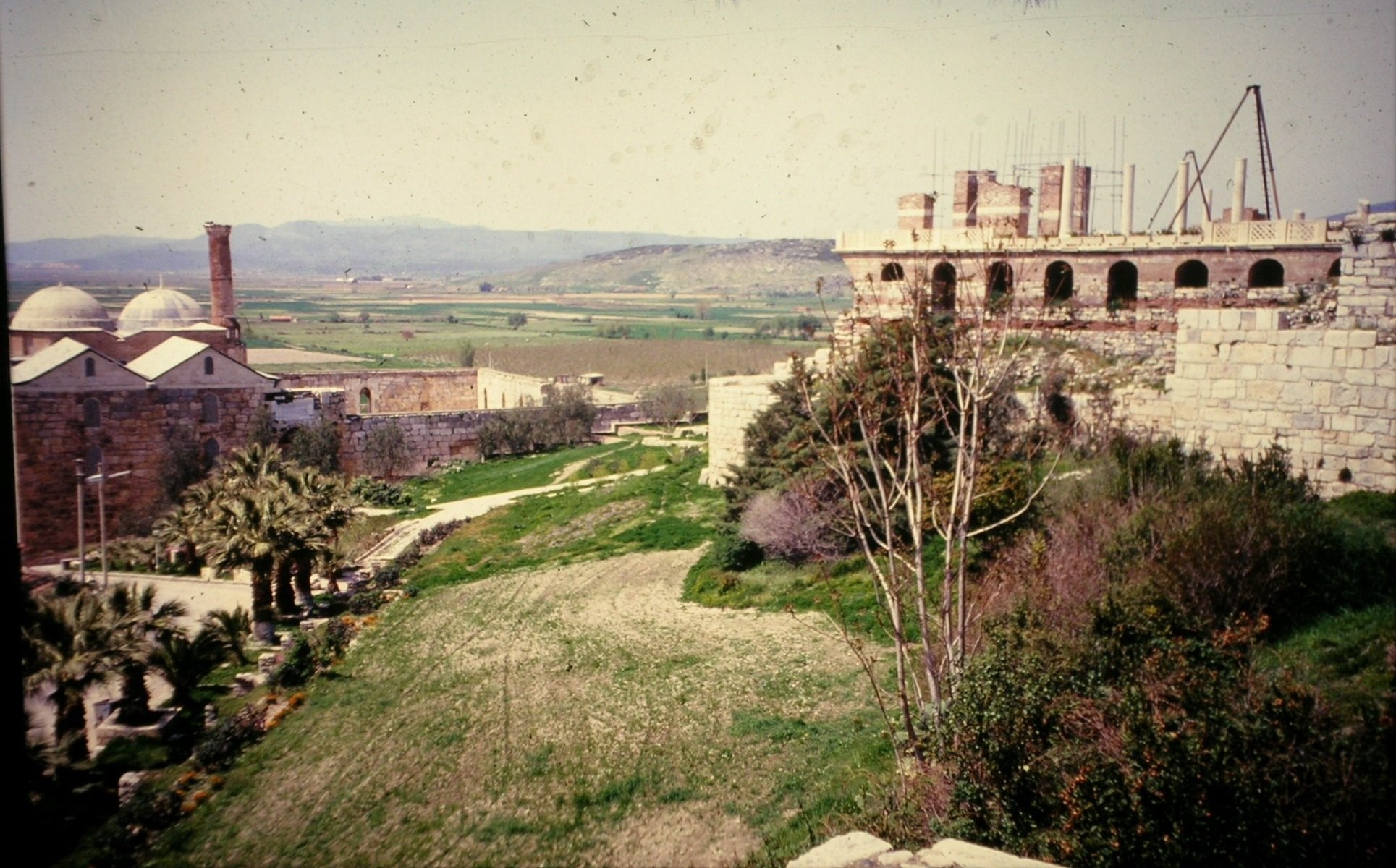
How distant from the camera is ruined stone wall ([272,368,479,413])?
35625mm

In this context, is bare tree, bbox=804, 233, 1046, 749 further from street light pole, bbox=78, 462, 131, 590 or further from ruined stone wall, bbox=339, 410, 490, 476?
ruined stone wall, bbox=339, 410, 490, 476

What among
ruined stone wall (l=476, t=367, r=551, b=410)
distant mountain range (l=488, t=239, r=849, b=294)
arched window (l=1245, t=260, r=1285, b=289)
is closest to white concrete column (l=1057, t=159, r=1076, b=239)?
arched window (l=1245, t=260, r=1285, b=289)

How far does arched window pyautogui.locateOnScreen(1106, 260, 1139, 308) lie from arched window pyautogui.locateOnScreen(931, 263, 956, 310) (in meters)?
3.03

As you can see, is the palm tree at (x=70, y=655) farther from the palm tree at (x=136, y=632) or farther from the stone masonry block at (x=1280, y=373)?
the stone masonry block at (x=1280, y=373)

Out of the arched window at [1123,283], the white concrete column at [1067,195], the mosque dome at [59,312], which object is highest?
the white concrete column at [1067,195]

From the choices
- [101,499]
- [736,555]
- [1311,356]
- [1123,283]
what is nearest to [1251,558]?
[1311,356]

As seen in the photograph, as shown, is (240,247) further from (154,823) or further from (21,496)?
(154,823)

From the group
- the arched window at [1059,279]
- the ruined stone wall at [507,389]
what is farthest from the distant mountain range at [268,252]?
the arched window at [1059,279]

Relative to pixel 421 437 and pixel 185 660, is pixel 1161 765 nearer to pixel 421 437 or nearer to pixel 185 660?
pixel 185 660

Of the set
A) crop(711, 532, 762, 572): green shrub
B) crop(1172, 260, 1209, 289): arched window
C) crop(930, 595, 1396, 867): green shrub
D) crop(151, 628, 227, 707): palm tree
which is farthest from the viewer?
crop(1172, 260, 1209, 289): arched window

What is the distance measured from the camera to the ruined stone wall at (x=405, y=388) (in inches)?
1403

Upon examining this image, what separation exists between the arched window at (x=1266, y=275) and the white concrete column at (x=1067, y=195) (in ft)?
11.6

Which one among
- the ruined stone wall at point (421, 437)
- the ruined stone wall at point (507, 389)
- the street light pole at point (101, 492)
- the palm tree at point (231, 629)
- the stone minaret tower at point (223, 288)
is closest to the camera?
the street light pole at point (101, 492)

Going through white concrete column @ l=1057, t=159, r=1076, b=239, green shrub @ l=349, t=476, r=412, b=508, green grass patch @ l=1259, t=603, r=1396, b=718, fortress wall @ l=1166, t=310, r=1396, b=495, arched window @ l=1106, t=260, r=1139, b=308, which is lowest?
green shrub @ l=349, t=476, r=412, b=508
